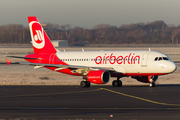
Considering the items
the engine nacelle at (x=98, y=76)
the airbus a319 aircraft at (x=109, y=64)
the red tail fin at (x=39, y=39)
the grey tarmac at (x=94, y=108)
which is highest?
the red tail fin at (x=39, y=39)

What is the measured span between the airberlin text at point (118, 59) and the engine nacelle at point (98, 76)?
2453 millimetres

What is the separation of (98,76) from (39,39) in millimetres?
13006

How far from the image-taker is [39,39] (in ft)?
151

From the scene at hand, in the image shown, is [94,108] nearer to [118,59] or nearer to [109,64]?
[118,59]

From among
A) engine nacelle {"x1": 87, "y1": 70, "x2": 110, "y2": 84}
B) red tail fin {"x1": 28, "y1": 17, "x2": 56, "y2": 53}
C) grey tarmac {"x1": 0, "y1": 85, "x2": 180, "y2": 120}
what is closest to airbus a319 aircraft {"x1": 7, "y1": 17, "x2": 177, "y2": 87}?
engine nacelle {"x1": 87, "y1": 70, "x2": 110, "y2": 84}

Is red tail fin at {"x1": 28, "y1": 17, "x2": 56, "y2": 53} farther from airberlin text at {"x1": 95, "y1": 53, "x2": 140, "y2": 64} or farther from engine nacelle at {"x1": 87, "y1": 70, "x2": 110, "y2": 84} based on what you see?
engine nacelle at {"x1": 87, "y1": 70, "x2": 110, "y2": 84}

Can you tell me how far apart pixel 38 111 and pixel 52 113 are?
1.32 m

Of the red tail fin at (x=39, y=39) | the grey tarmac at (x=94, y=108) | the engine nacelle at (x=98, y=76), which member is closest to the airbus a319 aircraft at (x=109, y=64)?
the engine nacelle at (x=98, y=76)

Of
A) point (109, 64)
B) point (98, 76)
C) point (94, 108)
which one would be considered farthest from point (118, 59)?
point (94, 108)

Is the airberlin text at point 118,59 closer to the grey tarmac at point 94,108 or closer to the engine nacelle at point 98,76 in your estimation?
the engine nacelle at point 98,76

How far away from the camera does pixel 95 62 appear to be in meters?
41.3

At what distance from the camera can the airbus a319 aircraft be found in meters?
38.0

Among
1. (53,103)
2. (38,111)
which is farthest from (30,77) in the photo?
(38,111)

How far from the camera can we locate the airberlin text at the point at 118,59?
39.1 metres
